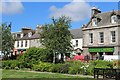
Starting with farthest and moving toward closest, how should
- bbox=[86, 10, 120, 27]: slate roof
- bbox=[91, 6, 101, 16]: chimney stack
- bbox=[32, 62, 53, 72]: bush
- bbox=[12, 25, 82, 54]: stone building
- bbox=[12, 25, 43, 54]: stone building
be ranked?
bbox=[12, 25, 43, 54]: stone building → bbox=[12, 25, 82, 54]: stone building → bbox=[91, 6, 101, 16]: chimney stack → bbox=[86, 10, 120, 27]: slate roof → bbox=[32, 62, 53, 72]: bush

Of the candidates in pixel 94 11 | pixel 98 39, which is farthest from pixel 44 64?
pixel 94 11

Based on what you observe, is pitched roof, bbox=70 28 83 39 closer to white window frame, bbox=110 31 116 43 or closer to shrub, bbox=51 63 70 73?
white window frame, bbox=110 31 116 43

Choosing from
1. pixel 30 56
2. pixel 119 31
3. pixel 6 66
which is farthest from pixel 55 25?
pixel 119 31

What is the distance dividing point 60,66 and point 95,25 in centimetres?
2338

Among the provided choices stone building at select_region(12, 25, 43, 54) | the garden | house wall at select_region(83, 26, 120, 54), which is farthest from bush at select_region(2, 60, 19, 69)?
stone building at select_region(12, 25, 43, 54)

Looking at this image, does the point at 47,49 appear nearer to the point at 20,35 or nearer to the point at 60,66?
the point at 60,66

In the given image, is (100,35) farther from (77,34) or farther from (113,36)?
(77,34)

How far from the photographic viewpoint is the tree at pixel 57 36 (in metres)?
31.4

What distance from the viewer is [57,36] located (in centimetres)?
3178

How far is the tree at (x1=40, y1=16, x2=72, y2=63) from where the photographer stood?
31.4 m

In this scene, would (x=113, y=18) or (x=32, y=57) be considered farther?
(x=113, y=18)

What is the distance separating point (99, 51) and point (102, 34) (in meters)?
3.09

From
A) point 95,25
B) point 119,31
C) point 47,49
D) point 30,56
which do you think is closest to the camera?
point 30,56

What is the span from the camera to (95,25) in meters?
46.0
